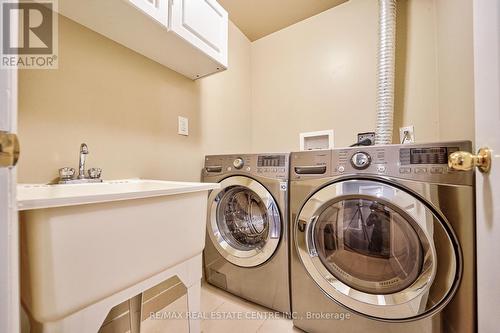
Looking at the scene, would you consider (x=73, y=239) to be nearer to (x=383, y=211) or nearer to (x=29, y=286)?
(x=29, y=286)

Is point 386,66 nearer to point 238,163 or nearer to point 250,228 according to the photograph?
point 238,163

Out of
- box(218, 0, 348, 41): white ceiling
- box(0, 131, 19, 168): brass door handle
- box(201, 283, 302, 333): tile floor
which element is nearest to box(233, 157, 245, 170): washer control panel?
box(201, 283, 302, 333): tile floor

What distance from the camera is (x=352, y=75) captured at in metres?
1.51

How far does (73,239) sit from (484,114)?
3.17ft

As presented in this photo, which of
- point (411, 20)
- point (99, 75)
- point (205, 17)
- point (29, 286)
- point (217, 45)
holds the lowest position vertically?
point (29, 286)

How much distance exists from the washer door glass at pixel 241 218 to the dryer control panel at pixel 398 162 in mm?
415

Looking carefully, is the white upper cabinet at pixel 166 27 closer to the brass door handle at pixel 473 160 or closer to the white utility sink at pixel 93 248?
the white utility sink at pixel 93 248

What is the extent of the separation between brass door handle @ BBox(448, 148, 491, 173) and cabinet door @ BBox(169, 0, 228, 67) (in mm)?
1090

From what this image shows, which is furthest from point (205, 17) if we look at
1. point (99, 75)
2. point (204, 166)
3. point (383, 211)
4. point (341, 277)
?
point (341, 277)

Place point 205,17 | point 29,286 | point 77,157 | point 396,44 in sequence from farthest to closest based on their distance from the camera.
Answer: point 396,44 < point 205,17 < point 77,157 < point 29,286

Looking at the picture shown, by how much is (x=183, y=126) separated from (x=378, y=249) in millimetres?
1244

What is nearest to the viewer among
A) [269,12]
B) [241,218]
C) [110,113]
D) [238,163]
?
[110,113]

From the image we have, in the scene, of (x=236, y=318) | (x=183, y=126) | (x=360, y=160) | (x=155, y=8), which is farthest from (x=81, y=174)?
(x=360, y=160)

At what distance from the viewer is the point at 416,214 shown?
69 centimetres
